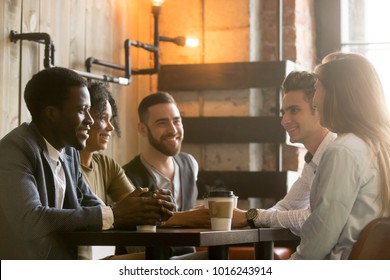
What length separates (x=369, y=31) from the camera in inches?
159

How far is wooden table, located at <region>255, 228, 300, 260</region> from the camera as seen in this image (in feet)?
7.67

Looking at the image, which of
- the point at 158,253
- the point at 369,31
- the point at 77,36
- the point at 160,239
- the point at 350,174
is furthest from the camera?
the point at 369,31

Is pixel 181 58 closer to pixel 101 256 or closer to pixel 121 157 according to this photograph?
pixel 121 157

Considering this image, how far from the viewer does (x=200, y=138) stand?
3.81 m

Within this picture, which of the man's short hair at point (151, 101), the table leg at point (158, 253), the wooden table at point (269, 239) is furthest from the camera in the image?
the man's short hair at point (151, 101)

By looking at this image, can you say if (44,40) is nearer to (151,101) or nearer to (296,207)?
(151,101)

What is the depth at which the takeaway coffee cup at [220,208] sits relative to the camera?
2.08m

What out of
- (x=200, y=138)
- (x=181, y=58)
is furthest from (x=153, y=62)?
(x=200, y=138)

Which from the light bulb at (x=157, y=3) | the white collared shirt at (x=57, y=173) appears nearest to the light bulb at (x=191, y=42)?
the light bulb at (x=157, y=3)

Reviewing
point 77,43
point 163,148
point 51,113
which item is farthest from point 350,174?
point 77,43

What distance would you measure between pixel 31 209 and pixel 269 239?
0.71 metres

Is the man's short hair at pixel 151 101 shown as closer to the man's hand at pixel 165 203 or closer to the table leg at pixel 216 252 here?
the man's hand at pixel 165 203

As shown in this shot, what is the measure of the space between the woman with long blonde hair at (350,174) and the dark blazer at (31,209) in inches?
22.7

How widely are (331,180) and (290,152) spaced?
2004 mm
